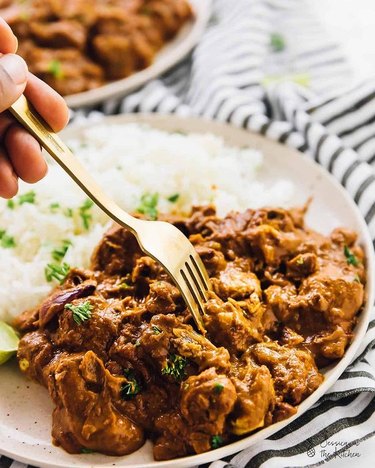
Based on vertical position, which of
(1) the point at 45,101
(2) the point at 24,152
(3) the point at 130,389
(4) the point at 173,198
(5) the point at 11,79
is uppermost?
(5) the point at 11,79

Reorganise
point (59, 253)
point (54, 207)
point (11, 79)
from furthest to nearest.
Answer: point (54, 207)
point (59, 253)
point (11, 79)

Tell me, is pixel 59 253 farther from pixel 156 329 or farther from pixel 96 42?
pixel 96 42

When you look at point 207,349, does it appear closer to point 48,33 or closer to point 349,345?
point 349,345

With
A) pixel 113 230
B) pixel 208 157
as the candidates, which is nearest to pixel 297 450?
pixel 113 230

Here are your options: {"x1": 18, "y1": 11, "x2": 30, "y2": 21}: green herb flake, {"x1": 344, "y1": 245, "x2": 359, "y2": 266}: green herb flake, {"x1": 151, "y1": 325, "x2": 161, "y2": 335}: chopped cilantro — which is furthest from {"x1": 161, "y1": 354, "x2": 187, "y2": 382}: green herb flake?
{"x1": 18, "y1": 11, "x2": 30, "y2": 21}: green herb flake

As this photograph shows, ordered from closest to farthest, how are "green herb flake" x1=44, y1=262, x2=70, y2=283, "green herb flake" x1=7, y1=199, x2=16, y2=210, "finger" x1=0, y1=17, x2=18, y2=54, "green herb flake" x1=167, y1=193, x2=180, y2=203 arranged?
"finger" x1=0, y1=17, x2=18, y2=54
"green herb flake" x1=44, y1=262, x2=70, y2=283
"green herb flake" x1=7, y1=199, x2=16, y2=210
"green herb flake" x1=167, y1=193, x2=180, y2=203

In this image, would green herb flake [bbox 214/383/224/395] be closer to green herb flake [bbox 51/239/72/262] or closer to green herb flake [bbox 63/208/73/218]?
green herb flake [bbox 51/239/72/262]

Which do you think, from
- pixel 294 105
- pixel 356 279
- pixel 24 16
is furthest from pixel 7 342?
pixel 24 16
